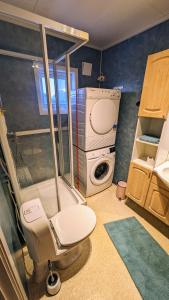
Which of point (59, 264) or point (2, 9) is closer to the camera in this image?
point (2, 9)

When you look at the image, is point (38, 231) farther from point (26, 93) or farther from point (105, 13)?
point (105, 13)

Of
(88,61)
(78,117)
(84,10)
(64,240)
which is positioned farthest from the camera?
(88,61)

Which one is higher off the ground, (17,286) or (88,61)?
(88,61)

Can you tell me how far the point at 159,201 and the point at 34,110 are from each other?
6.79 ft

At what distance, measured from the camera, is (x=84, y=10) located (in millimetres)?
1446

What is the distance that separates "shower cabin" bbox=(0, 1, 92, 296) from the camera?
1514 mm

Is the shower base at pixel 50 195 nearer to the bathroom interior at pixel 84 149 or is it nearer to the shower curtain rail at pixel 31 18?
the bathroom interior at pixel 84 149

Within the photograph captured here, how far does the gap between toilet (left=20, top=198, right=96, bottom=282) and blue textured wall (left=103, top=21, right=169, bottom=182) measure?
139 centimetres

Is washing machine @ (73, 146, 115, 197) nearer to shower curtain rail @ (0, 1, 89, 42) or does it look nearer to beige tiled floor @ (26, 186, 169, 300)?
beige tiled floor @ (26, 186, 169, 300)

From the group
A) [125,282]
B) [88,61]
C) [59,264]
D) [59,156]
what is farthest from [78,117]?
[125,282]

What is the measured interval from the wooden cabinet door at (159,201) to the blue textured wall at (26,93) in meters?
1.32

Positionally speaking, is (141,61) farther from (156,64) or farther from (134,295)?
(134,295)

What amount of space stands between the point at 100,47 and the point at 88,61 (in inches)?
13.3

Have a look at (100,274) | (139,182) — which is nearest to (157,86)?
(139,182)
